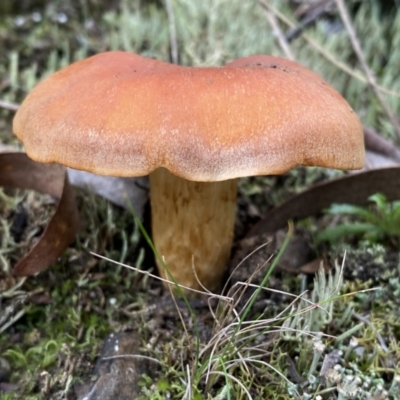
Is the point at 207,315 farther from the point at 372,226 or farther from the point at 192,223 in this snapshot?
the point at 372,226

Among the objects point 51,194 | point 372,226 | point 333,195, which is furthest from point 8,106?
point 372,226

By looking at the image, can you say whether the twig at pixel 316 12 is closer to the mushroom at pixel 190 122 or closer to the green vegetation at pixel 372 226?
the green vegetation at pixel 372 226

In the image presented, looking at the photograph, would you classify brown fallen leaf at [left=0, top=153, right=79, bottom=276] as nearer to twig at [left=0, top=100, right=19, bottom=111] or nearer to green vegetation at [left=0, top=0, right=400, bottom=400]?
green vegetation at [left=0, top=0, right=400, bottom=400]

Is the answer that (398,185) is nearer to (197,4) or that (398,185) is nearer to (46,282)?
(46,282)

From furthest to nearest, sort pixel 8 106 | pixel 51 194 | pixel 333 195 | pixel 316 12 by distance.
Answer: pixel 316 12
pixel 8 106
pixel 333 195
pixel 51 194

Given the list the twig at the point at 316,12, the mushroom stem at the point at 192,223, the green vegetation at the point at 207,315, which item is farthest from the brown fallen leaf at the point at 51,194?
the twig at the point at 316,12

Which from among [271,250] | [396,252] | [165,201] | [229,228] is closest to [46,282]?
[165,201]
